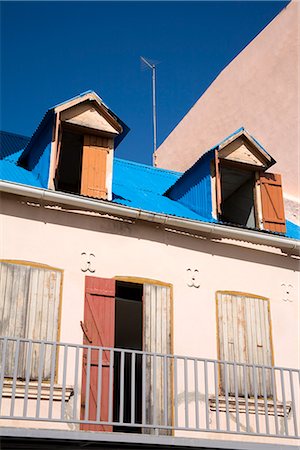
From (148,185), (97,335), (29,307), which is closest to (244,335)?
(97,335)

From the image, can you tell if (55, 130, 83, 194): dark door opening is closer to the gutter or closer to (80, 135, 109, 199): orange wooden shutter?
(80, 135, 109, 199): orange wooden shutter

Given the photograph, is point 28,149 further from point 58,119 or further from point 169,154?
point 169,154

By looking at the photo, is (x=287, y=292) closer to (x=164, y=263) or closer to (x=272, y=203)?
(x=272, y=203)

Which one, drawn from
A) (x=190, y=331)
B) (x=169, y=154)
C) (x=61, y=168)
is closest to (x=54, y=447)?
(x=190, y=331)

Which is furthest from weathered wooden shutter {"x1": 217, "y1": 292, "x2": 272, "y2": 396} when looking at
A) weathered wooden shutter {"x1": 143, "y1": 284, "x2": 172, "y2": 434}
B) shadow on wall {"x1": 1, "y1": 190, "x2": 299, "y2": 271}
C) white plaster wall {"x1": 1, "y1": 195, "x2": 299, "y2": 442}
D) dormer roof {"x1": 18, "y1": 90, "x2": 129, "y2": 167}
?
dormer roof {"x1": 18, "y1": 90, "x2": 129, "y2": 167}

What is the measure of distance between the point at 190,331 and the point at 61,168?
4.39 meters

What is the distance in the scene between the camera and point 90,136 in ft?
36.6

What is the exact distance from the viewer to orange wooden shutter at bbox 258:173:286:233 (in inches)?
473

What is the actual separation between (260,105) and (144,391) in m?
11.3

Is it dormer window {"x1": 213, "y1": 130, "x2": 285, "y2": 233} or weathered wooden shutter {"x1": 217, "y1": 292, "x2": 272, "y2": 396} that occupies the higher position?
dormer window {"x1": 213, "y1": 130, "x2": 285, "y2": 233}

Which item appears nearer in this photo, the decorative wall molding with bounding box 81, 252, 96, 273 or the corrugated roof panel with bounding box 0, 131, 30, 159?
the decorative wall molding with bounding box 81, 252, 96, 273

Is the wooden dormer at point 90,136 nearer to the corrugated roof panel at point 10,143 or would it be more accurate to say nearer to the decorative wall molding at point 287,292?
the corrugated roof panel at point 10,143

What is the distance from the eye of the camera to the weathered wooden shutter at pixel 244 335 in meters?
10.5

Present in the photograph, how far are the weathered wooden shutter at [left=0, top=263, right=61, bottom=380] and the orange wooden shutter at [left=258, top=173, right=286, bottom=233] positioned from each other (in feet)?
14.5
